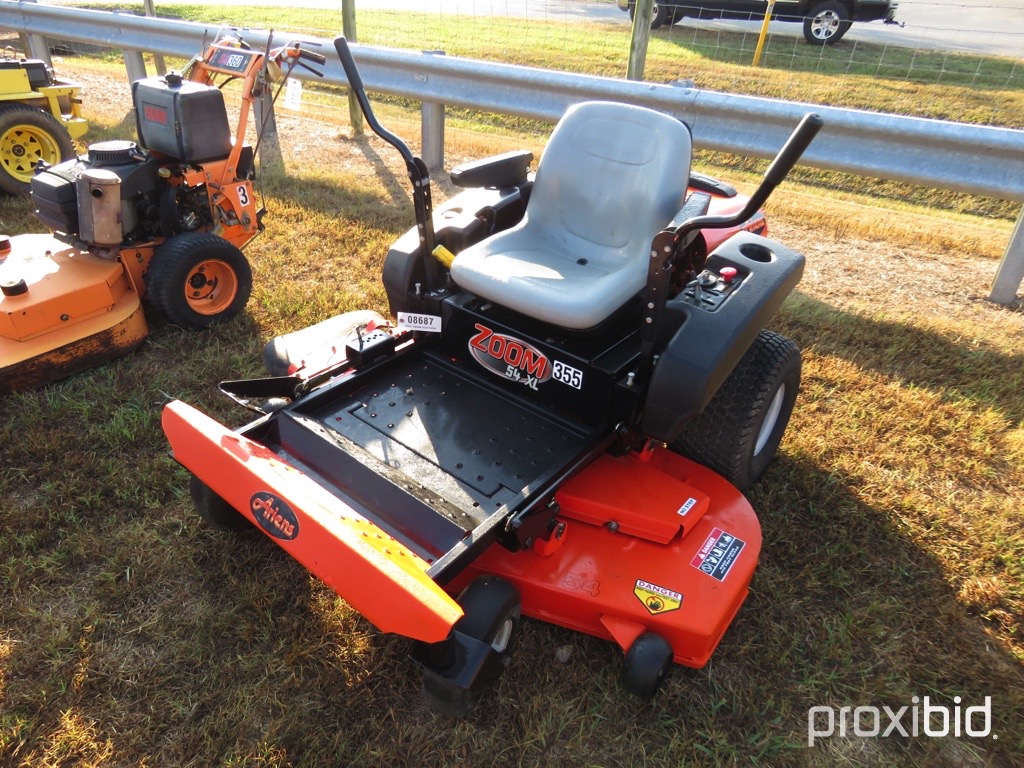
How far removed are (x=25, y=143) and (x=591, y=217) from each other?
421 centimetres

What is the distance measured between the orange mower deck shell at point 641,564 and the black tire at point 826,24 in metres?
9.15

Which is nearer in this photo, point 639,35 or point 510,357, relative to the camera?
point 510,357

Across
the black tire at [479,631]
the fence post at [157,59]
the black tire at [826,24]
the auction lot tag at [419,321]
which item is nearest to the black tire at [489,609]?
the black tire at [479,631]

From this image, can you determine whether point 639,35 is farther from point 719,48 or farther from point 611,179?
point 719,48

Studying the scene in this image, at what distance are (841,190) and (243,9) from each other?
10454mm

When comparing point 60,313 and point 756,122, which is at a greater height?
point 756,122

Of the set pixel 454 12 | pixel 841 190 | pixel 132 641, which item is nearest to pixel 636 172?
pixel 132 641

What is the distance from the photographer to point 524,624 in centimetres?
213

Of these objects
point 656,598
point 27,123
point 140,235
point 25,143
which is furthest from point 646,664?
point 25,143

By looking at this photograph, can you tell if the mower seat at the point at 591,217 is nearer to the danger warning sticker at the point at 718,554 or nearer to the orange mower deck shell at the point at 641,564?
the orange mower deck shell at the point at 641,564

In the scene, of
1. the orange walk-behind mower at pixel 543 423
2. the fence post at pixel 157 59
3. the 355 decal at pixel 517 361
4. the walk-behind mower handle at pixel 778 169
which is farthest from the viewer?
the fence post at pixel 157 59

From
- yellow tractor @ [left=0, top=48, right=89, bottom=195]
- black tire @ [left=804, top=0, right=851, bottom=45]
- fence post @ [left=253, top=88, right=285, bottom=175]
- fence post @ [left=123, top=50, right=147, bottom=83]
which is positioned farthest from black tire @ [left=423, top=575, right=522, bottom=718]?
black tire @ [left=804, top=0, right=851, bottom=45]

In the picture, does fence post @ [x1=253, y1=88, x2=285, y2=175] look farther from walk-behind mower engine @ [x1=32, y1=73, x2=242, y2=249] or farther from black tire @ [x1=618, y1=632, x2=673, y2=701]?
black tire @ [x1=618, y1=632, x2=673, y2=701]

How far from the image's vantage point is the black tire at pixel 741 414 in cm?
238
